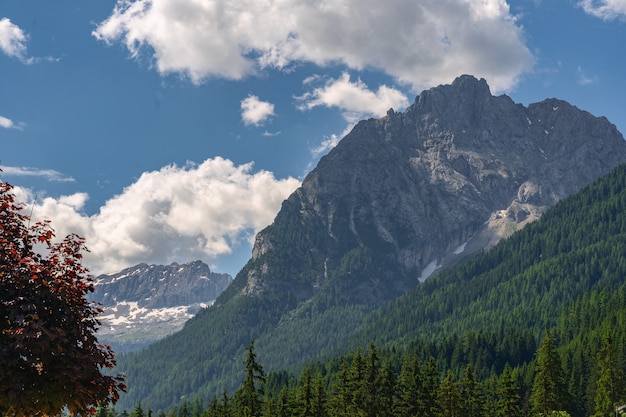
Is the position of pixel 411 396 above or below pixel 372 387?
below

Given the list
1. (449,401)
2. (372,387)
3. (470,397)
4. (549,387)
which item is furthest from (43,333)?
(549,387)

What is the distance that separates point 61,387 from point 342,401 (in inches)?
2531

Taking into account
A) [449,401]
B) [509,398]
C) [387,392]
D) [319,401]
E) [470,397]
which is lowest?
[509,398]

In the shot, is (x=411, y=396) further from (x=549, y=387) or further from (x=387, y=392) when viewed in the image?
(x=549, y=387)

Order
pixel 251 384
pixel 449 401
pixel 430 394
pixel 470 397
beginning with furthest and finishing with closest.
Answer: pixel 470 397
pixel 251 384
pixel 430 394
pixel 449 401

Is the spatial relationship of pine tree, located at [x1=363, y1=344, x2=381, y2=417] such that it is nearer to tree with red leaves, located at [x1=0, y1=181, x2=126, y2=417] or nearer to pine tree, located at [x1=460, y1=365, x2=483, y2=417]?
pine tree, located at [x1=460, y1=365, x2=483, y2=417]

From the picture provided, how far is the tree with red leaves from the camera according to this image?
16094mm

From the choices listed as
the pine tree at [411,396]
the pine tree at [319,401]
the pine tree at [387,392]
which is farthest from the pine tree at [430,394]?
the pine tree at [319,401]

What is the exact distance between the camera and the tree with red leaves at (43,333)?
1609 centimetres

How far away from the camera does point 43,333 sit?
53.4 ft

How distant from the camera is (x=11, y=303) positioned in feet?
54.8

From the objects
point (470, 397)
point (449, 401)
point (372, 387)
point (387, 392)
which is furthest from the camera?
point (470, 397)

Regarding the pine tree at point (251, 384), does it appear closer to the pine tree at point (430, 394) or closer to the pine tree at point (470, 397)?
the pine tree at point (430, 394)

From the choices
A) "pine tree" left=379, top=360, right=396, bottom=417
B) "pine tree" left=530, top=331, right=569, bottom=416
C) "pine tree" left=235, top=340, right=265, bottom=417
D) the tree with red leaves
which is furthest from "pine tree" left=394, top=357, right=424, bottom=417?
the tree with red leaves
